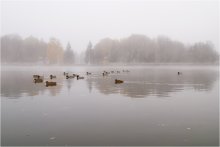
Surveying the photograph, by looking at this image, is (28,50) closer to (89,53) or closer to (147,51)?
(89,53)

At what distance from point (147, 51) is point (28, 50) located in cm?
7079

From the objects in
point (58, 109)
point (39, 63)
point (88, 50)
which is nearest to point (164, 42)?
point (88, 50)

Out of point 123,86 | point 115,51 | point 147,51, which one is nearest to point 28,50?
point 115,51

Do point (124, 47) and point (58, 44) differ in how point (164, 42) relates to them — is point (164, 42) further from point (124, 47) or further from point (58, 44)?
point (58, 44)

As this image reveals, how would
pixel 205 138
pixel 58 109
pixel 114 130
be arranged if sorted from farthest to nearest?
pixel 58 109, pixel 114 130, pixel 205 138

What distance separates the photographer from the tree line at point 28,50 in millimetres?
157750

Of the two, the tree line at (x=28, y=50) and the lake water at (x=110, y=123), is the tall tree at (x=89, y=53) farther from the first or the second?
the lake water at (x=110, y=123)

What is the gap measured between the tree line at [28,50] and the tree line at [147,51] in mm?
25338

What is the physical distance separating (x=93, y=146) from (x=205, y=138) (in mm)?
5087

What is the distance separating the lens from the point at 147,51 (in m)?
165

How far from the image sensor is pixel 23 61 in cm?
16500

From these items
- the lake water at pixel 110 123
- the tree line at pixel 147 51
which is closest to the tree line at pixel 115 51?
the tree line at pixel 147 51

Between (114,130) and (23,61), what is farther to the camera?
(23,61)

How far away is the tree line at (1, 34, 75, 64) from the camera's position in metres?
158
